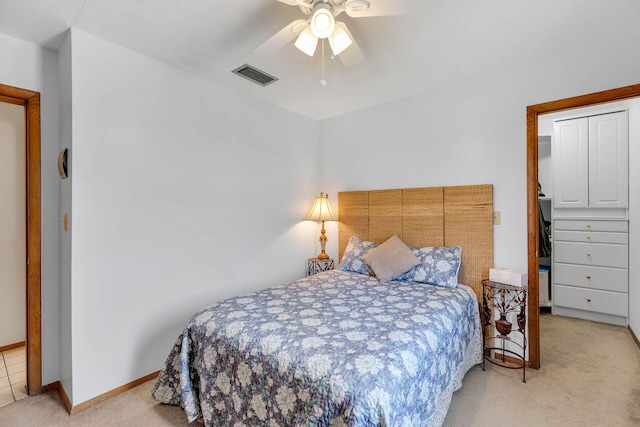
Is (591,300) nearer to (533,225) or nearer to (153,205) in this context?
(533,225)

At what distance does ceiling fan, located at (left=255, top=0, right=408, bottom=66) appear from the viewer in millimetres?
1586

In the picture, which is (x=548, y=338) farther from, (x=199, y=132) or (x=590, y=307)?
(x=199, y=132)

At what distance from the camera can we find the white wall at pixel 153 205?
6.79 ft

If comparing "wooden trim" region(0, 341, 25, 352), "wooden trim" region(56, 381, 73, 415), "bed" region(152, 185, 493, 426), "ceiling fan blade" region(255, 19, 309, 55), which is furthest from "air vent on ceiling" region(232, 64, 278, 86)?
"wooden trim" region(0, 341, 25, 352)

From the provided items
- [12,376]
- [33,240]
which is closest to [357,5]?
[33,240]

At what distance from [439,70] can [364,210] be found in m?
1.58

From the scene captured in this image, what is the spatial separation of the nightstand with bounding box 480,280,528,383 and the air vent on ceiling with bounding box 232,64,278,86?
257 cm

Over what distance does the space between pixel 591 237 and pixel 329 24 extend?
3.80 m

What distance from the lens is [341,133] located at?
12.4 ft

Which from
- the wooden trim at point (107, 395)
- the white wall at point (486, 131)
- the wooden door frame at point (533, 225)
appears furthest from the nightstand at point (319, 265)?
the wooden door frame at point (533, 225)

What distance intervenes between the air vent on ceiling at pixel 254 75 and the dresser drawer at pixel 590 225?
12.1 feet

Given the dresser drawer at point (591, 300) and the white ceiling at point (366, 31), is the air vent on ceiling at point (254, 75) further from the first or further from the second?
the dresser drawer at point (591, 300)

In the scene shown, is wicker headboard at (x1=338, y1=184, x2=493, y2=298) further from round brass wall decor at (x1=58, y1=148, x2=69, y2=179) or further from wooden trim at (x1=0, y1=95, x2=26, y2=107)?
wooden trim at (x1=0, y1=95, x2=26, y2=107)

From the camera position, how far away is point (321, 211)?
368 cm
